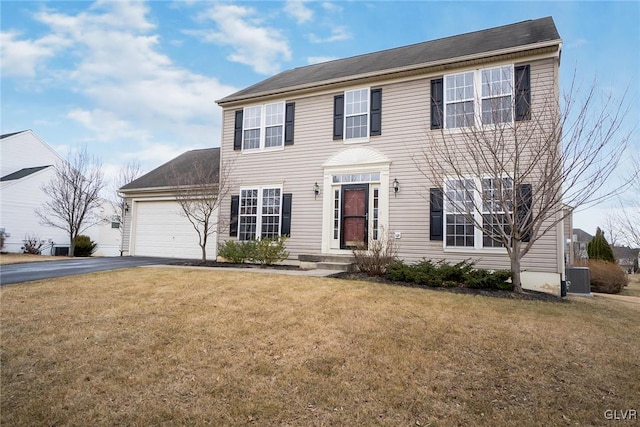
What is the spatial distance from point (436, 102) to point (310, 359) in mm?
8094

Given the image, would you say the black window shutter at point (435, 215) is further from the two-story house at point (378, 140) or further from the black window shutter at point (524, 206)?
the black window shutter at point (524, 206)

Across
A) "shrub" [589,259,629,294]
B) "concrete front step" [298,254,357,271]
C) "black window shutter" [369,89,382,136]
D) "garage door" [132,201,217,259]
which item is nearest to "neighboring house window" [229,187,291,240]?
"concrete front step" [298,254,357,271]

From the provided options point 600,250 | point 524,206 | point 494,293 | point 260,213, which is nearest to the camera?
point 494,293

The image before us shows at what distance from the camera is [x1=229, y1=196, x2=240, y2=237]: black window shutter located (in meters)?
12.8

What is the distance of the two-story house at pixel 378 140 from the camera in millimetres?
9047

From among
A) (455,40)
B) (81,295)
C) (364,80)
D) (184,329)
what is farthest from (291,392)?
(455,40)

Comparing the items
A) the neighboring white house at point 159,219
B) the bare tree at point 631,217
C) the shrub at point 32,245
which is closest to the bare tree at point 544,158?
the bare tree at point 631,217

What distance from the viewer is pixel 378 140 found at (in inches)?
428

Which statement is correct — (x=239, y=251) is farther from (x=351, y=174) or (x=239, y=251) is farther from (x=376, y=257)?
(x=376, y=257)

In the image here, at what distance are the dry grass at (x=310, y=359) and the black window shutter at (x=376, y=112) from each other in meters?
5.67

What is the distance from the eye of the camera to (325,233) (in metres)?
11.3

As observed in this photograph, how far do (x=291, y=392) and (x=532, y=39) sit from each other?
10.1m

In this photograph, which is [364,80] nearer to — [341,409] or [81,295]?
[81,295]

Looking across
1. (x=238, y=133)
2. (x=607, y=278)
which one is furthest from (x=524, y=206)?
(x=238, y=133)
